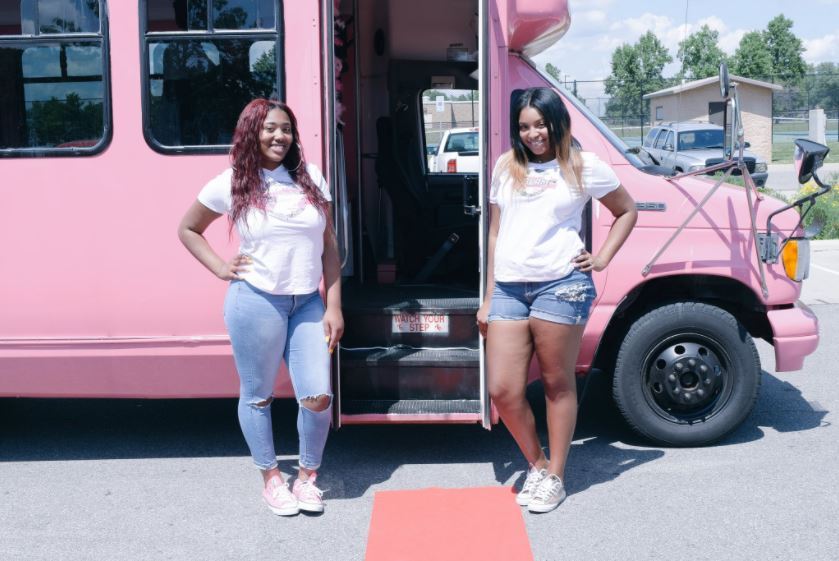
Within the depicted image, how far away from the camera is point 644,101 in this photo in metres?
32.5

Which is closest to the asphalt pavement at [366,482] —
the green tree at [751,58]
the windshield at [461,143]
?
the windshield at [461,143]

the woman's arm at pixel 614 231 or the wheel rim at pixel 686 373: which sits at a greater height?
the woman's arm at pixel 614 231

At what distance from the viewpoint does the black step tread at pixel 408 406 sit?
5.01 meters

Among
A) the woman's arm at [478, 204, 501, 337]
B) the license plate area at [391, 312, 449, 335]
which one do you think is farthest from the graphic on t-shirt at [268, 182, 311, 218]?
the license plate area at [391, 312, 449, 335]

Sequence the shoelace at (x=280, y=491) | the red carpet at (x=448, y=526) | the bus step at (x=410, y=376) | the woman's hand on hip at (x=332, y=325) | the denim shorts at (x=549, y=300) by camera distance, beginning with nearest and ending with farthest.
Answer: the red carpet at (x=448, y=526) → the denim shorts at (x=549, y=300) → the woman's hand on hip at (x=332, y=325) → the shoelace at (x=280, y=491) → the bus step at (x=410, y=376)

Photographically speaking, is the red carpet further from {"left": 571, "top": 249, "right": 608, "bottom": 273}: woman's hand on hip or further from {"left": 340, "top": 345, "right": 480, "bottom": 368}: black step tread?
{"left": 571, "top": 249, "right": 608, "bottom": 273}: woman's hand on hip

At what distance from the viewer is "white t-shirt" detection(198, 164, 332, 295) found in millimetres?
4332

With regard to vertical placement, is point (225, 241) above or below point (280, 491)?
above

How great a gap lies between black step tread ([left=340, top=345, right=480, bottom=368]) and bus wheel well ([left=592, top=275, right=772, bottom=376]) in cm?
74

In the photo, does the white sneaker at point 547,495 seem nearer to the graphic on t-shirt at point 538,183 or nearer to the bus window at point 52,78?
the graphic on t-shirt at point 538,183

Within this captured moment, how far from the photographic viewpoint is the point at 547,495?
459 cm

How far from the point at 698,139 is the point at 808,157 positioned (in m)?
16.9

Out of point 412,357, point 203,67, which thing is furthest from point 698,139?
point 203,67

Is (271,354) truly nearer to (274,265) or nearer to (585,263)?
(274,265)
